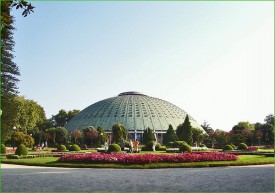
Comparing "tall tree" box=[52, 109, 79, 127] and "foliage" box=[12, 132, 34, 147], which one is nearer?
"foliage" box=[12, 132, 34, 147]

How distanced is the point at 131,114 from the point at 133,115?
78cm

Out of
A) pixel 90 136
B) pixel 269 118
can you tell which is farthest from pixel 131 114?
pixel 269 118

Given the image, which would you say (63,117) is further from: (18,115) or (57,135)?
(18,115)

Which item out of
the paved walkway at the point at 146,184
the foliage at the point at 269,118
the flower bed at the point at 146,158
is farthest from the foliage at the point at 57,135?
the paved walkway at the point at 146,184

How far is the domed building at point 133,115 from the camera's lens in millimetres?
83938

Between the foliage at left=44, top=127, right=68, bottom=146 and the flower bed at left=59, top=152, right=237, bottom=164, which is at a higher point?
the foliage at left=44, top=127, right=68, bottom=146

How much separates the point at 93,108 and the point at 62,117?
51.4 ft

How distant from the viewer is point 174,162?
19.2m

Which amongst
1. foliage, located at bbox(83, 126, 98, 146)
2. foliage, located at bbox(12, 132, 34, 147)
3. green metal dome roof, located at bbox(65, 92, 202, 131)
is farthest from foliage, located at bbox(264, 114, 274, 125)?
foliage, located at bbox(12, 132, 34, 147)

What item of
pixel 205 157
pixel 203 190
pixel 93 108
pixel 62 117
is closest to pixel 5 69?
pixel 205 157

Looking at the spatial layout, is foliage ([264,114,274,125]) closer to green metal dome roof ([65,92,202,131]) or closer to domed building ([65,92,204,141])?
domed building ([65,92,204,141])

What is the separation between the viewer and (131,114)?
289 ft

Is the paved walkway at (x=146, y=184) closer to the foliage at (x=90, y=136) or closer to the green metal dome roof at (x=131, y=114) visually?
the foliage at (x=90, y=136)

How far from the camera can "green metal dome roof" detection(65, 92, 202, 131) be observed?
84938 millimetres
